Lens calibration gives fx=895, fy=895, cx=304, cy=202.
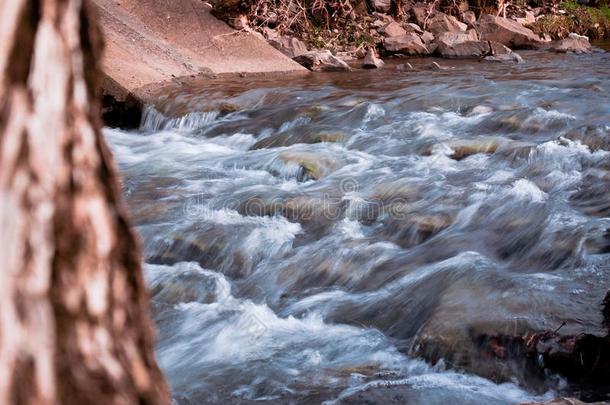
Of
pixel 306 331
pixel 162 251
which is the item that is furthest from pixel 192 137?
pixel 306 331

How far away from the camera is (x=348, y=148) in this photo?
8.54 metres

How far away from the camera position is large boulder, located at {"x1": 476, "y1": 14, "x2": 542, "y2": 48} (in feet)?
48.5

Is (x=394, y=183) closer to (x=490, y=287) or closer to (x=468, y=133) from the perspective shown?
(x=468, y=133)

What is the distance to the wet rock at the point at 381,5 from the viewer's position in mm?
15320

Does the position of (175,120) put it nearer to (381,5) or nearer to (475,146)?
(475,146)

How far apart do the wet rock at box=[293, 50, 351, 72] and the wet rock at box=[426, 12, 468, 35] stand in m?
3.15

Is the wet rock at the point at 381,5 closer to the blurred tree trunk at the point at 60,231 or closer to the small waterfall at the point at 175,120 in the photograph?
the small waterfall at the point at 175,120

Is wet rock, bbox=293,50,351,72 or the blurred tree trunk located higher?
the blurred tree trunk

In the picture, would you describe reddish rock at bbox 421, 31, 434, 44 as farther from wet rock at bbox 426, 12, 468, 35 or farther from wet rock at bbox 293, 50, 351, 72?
wet rock at bbox 293, 50, 351, 72

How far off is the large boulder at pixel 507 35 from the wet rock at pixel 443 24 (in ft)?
1.63

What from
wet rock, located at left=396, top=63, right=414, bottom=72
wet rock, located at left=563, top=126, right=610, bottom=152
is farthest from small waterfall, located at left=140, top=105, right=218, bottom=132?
wet rock, located at left=563, top=126, right=610, bottom=152

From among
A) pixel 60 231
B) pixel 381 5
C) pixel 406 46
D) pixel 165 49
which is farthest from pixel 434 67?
pixel 60 231

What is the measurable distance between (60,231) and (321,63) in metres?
11.5

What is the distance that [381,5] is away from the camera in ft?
50.3
